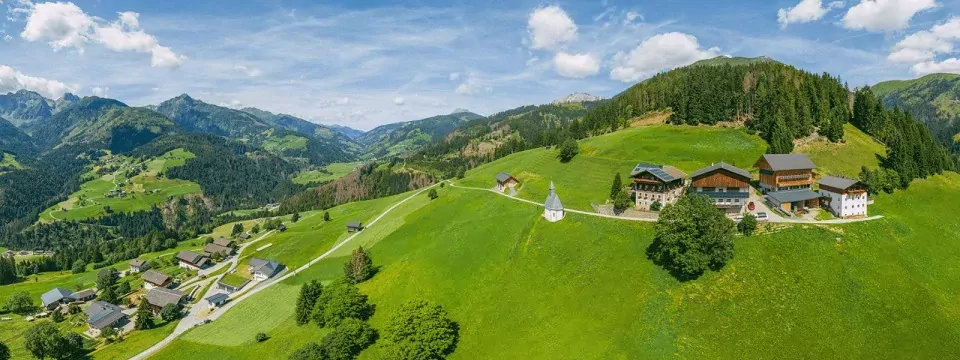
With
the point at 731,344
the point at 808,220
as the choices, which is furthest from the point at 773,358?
the point at 808,220

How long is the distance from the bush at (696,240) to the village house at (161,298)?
102m

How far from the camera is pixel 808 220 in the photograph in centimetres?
7369

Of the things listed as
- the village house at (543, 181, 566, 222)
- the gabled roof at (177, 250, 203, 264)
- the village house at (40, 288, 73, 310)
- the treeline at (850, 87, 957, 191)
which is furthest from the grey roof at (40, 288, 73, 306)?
the treeline at (850, 87, 957, 191)

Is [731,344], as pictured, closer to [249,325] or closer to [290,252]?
[249,325]

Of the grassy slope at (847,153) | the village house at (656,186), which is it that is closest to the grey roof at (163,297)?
the village house at (656,186)

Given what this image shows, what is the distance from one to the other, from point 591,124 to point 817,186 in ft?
339

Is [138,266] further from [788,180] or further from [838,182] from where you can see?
[838,182]

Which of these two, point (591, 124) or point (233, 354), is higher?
point (591, 124)

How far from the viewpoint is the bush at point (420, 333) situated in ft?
197

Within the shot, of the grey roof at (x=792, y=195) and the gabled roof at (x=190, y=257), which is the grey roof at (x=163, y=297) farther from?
the grey roof at (x=792, y=195)

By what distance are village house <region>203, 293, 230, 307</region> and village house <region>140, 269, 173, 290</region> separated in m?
27.9

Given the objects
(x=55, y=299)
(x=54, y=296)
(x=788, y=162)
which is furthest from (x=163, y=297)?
(x=788, y=162)

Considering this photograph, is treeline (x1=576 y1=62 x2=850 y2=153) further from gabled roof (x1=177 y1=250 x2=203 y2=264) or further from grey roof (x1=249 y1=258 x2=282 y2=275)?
gabled roof (x1=177 y1=250 x2=203 y2=264)

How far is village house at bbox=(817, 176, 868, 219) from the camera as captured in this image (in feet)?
246
